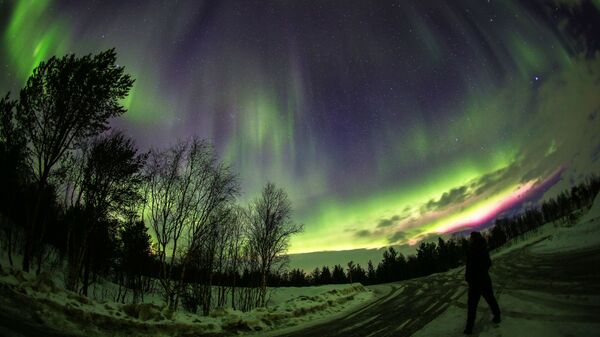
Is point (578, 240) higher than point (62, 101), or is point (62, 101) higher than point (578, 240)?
point (62, 101)

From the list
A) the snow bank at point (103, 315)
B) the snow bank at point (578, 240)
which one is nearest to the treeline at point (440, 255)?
the snow bank at point (578, 240)

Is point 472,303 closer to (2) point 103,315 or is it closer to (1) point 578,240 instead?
(2) point 103,315

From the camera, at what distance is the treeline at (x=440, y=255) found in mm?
94625

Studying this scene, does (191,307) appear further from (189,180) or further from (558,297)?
(558,297)

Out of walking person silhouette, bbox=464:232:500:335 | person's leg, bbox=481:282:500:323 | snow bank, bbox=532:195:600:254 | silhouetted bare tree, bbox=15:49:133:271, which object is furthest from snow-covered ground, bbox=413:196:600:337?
snow bank, bbox=532:195:600:254

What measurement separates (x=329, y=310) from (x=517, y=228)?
191 metres

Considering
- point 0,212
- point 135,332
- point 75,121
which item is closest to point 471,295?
point 135,332

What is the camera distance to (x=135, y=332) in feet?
26.1

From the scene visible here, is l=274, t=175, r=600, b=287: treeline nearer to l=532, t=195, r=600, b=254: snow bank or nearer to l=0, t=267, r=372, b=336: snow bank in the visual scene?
l=532, t=195, r=600, b=254: snow bank

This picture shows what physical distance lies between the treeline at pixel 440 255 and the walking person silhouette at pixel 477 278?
52.0 metres

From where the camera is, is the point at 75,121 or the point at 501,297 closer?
the point at 501,297

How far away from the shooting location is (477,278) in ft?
19.3

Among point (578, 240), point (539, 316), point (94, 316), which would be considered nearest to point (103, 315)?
point (94, 316)

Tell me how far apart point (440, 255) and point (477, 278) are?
11047 centimetres
